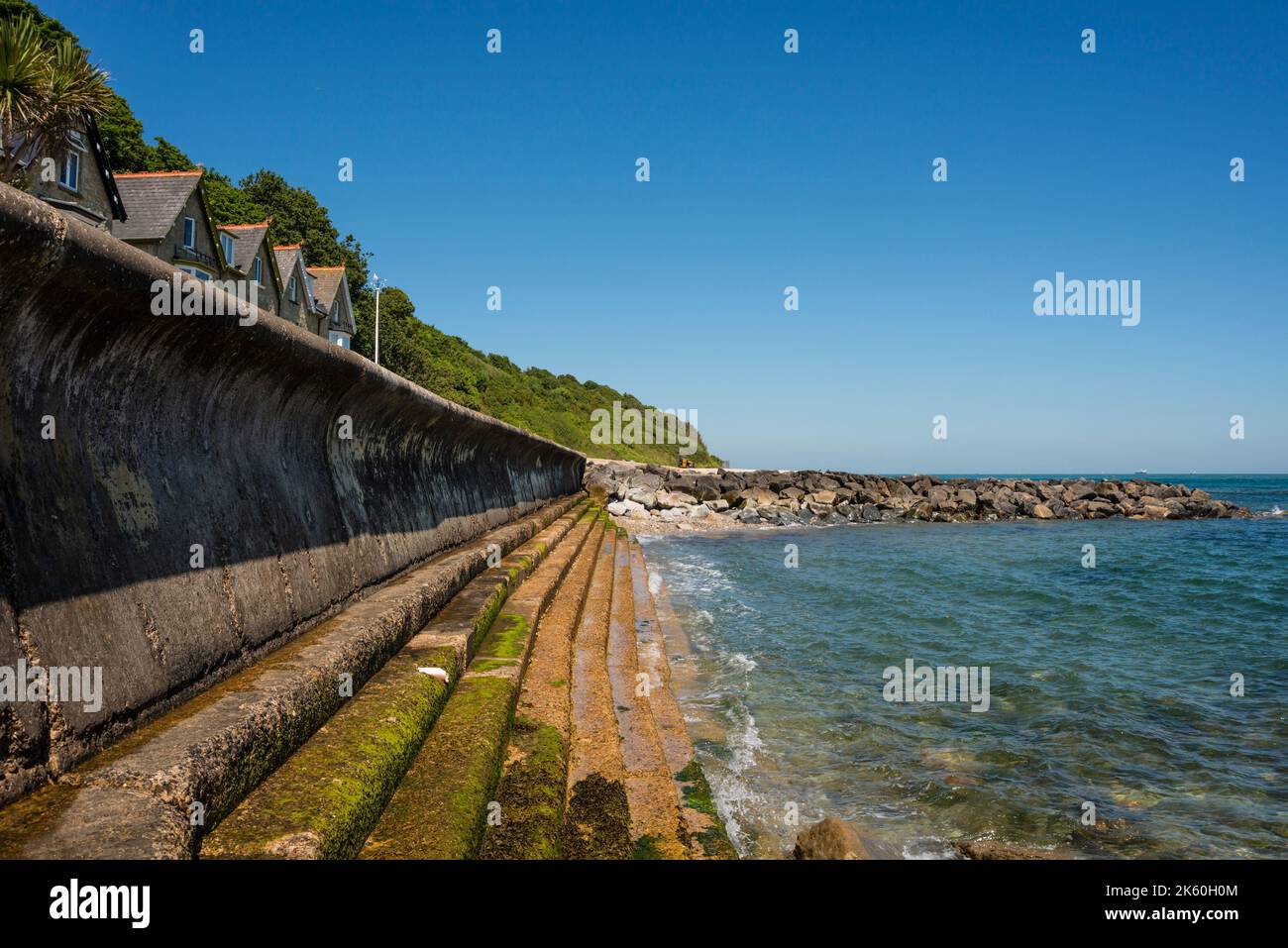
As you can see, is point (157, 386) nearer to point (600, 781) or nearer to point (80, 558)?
point (80, 558)

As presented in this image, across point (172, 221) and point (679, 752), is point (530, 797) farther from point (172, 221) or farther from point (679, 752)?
point (172, 221)

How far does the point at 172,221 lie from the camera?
23922mm

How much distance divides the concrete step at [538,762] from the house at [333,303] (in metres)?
37.6

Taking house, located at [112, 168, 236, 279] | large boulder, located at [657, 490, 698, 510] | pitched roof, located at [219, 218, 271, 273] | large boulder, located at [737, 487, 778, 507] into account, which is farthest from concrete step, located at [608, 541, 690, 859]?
pitched roof, located at [219, 218, 271, 273]

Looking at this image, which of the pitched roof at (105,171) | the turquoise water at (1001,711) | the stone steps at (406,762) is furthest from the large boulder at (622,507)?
the stone steps at (406,762)

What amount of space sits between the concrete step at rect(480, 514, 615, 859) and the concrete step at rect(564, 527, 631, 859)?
8cm

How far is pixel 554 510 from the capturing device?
50.7 ft

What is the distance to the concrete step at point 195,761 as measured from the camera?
167 centimetres

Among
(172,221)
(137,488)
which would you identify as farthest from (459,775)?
(172,221)

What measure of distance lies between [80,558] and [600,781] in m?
2.33

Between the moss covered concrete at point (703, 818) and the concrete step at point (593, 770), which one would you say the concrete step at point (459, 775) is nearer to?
the concrete step at point (593, 770)

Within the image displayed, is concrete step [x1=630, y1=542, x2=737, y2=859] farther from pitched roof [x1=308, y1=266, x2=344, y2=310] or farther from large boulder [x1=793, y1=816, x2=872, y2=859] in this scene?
pitched roof [x1=308, y1=266, x2=344, y2=310]

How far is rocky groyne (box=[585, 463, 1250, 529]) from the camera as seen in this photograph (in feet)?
100
